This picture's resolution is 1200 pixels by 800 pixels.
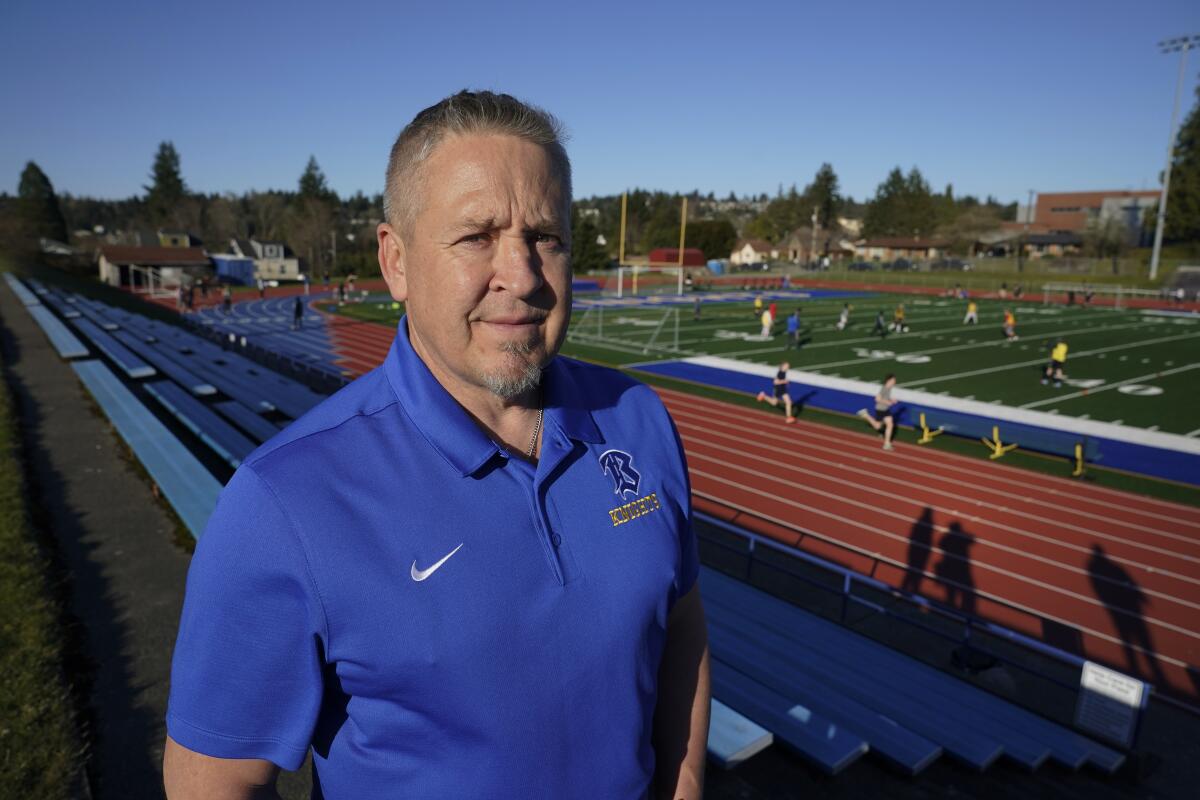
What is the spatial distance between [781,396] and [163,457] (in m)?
13.4

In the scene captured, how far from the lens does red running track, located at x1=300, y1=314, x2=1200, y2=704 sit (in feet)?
27.3

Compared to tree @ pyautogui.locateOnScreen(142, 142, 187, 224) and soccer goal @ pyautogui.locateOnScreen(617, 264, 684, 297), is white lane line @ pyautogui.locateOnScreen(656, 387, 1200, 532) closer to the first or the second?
soccer goal @ pyautogui.locateOnScreen(617, 264, 684, 297)

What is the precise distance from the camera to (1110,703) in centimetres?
577

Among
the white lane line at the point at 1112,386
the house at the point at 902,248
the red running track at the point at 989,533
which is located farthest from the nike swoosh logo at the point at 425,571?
the house at the point at 902,248

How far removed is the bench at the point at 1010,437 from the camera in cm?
1349

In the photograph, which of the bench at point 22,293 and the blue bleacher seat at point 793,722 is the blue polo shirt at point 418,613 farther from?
the bench at point 22,293

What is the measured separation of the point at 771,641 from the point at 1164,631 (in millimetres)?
4976

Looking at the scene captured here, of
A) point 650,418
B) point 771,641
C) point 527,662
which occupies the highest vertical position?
point 650,418

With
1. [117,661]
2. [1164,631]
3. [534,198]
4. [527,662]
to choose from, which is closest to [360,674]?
[527,662]

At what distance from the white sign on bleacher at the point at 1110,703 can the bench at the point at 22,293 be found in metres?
41.4

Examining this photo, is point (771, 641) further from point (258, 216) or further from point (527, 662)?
point (258, 216)

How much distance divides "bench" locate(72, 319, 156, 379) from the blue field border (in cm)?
1333

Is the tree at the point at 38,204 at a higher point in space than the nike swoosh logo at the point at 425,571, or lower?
higher

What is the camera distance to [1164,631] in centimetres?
834
